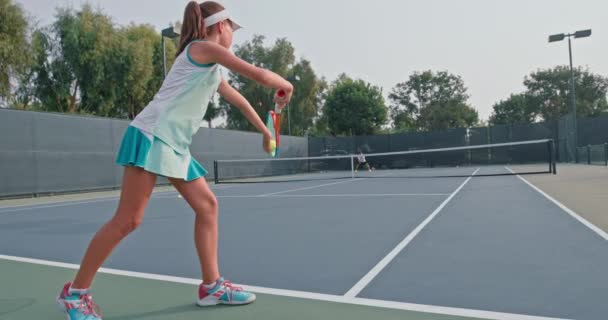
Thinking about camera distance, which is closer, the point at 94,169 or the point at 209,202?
the point at 209,202

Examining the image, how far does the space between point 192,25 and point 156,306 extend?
4.28 ft

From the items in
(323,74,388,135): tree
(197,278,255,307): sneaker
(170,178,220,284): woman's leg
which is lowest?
(197,278,255,307): sneaker

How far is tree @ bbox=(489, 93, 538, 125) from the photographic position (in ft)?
185

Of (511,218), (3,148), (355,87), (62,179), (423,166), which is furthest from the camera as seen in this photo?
(355,87)

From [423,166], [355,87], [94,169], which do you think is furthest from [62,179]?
[355,87]

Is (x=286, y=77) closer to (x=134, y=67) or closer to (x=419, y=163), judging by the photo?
(x=134, y=67)

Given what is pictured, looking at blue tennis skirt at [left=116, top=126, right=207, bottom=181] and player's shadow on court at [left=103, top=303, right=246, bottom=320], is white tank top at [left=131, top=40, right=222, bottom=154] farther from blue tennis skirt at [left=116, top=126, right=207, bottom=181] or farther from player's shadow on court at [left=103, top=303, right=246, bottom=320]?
player's shadow on court at [left=103, top=303, right=246, bottom=320]

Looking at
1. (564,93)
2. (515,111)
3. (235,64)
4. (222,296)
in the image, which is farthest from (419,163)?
(515,111)

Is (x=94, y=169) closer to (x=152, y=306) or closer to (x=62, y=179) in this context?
(x=62, y=179)

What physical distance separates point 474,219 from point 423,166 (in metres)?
22.4

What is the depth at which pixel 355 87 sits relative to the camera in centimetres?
4519

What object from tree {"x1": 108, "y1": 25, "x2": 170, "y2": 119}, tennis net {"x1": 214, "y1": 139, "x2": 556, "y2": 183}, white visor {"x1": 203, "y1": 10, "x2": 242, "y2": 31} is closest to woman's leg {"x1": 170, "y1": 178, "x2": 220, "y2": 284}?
white visor {"x1": 203, "y1": 10, "x2": 242, "y2": 31}

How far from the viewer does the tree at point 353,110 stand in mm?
44438

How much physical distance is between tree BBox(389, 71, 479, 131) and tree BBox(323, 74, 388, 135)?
45.4 feet
